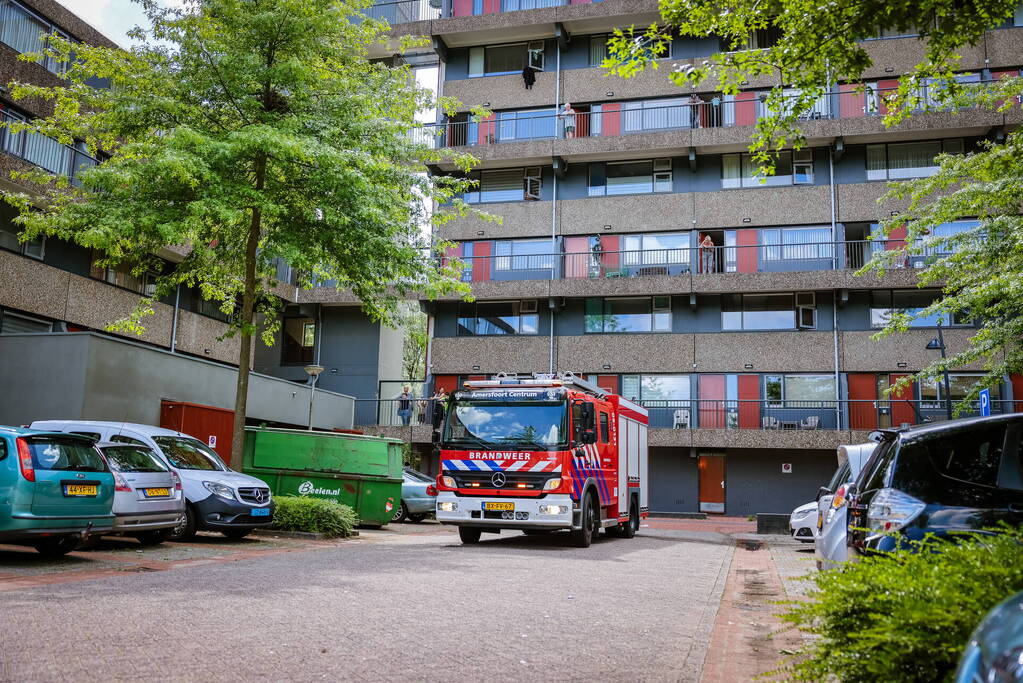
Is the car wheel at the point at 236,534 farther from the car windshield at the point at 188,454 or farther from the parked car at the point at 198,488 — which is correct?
the car windshield at the point at 188,454

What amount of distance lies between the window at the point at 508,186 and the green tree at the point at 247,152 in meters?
16.9

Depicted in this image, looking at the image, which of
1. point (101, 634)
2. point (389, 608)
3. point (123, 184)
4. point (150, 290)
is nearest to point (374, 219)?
point (123, 184)

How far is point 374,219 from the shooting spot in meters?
17.2

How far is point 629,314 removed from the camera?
34219mm

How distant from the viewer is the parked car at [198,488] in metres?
14.4

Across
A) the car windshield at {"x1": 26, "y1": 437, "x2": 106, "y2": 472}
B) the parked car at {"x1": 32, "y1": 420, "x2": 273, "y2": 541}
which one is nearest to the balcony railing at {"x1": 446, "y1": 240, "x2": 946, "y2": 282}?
the parked car at {"x1": 32, "y1": 420, "x2": 273, "y2": 541}

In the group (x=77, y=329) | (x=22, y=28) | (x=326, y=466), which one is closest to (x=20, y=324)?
(x=77, y=329)

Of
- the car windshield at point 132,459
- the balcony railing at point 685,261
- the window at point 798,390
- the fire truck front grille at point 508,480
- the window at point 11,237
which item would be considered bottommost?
the fire truck front grille at point 508,480

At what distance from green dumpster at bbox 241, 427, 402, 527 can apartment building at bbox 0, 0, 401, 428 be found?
2943mm

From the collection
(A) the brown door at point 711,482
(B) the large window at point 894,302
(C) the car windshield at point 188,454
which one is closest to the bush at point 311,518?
(C) the car windshield at point 188,454

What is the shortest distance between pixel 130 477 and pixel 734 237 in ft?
84.4

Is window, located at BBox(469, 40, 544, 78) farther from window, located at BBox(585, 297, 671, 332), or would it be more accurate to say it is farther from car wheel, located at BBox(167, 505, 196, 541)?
car wheel, located at BBox(167, 505, 196, 541)

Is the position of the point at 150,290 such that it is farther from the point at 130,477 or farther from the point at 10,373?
the point at 130,477

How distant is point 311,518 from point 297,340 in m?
23.1
